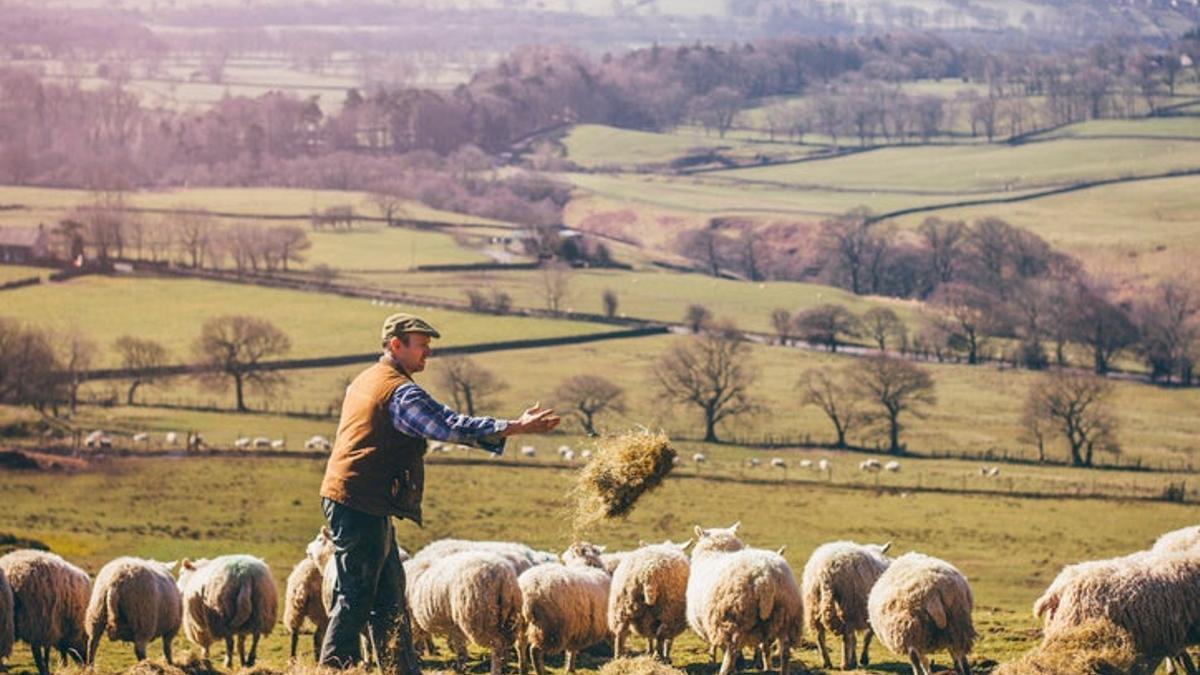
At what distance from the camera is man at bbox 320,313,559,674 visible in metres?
15.2

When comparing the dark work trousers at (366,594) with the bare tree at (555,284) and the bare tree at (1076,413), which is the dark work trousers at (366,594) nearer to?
the bare tree at (1076,413)

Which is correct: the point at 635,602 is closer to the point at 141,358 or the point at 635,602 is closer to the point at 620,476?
the point at 620,476

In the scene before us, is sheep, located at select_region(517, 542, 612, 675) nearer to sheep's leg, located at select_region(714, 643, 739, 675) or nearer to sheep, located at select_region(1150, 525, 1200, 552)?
sheep's leg, located at select_region(714, 643, 739, 675)

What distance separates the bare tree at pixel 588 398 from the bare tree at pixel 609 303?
23308 mm

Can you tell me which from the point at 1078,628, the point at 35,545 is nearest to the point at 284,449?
the point at 35,545

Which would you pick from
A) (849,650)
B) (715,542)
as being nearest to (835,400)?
(715,542)

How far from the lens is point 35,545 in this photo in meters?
44.3

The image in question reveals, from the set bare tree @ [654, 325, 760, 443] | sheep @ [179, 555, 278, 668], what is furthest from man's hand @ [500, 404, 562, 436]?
bare tree @ [654, 325, 760, 443]

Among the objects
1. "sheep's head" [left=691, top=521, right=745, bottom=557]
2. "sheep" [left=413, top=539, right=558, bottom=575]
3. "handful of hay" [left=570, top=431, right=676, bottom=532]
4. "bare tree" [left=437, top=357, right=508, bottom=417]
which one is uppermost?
"bare tree" [left=437, top=357, right=508, bottom=417]

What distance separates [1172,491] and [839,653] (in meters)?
42.9

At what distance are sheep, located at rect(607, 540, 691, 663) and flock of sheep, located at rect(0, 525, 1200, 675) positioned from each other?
0.06ft

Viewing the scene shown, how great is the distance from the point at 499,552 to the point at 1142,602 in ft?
36.9

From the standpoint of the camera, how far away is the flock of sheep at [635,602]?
779 inches

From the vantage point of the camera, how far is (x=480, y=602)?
2236 cm
